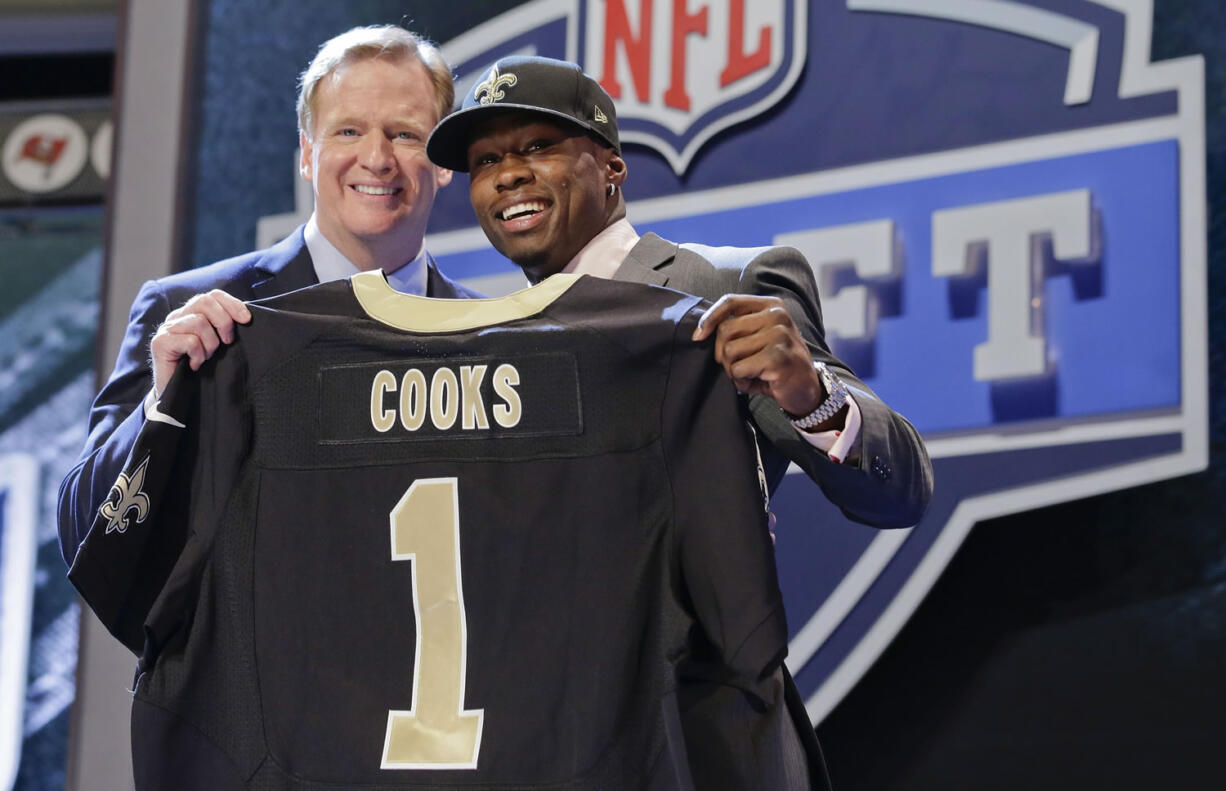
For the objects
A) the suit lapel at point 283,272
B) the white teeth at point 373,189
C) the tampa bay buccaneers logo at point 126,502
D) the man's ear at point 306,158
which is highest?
the man's ear at point 306,158

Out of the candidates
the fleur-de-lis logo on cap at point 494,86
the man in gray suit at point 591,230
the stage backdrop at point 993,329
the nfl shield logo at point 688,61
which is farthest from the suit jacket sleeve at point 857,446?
the nfl shield logo at point 688,61

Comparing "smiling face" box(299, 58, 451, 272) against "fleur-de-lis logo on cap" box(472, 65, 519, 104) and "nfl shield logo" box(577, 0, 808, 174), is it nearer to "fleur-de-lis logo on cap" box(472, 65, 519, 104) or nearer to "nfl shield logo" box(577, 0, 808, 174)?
"fleur-de-lis logo on cap" box(472, 65, 519, 104)

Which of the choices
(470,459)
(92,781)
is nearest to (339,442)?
(470,459)

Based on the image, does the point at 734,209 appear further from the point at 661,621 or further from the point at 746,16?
the point at 661,621

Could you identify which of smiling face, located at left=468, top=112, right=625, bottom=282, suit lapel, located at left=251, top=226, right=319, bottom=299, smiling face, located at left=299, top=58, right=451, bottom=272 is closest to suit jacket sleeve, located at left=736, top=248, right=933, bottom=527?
smiling face, located at left=468, top=112, right=625, bottom=282

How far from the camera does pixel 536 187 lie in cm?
149

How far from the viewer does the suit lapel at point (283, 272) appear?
1.90 metres

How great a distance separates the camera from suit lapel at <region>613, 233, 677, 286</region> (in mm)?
1487

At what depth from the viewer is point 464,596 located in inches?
50.6

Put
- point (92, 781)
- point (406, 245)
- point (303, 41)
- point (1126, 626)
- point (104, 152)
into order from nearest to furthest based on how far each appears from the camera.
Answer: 1. point (406, 245)
2. point (1126, 626)
3. point (92, 781)
4. point (303, 41)
5. point (104, 152)

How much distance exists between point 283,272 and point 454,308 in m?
0.64

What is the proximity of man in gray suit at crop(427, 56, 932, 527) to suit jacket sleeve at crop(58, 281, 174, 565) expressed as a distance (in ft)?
1.61

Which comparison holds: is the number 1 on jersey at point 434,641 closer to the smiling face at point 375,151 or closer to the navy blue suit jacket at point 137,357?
the navy blue suit jacket at point 137,357

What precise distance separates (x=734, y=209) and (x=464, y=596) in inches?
61.0
